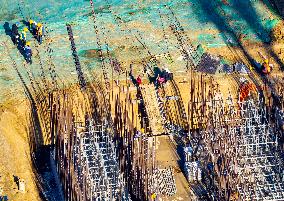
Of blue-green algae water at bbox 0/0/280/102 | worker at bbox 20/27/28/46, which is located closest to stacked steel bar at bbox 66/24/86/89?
blue-green algae water at bbox 0/0/280/102

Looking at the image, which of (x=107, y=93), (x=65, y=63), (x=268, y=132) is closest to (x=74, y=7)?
(x=65, y=63)

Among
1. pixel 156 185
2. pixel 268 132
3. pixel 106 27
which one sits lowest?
pixel 156 185

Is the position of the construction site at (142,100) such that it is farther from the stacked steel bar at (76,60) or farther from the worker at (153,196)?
the worker at (153,196)

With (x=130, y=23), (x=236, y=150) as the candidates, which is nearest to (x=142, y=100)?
(x=236, y=150)

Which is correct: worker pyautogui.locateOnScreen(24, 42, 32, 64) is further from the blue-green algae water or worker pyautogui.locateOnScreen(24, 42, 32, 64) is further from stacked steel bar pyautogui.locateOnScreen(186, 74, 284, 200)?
stacked steel bar pyautogui.locateOnScreen(186, 74, 284, 200)

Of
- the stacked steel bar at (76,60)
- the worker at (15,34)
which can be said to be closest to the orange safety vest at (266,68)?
the stacked steel bar at (76,60)

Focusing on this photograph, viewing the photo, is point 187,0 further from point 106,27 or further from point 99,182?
point 99,182
